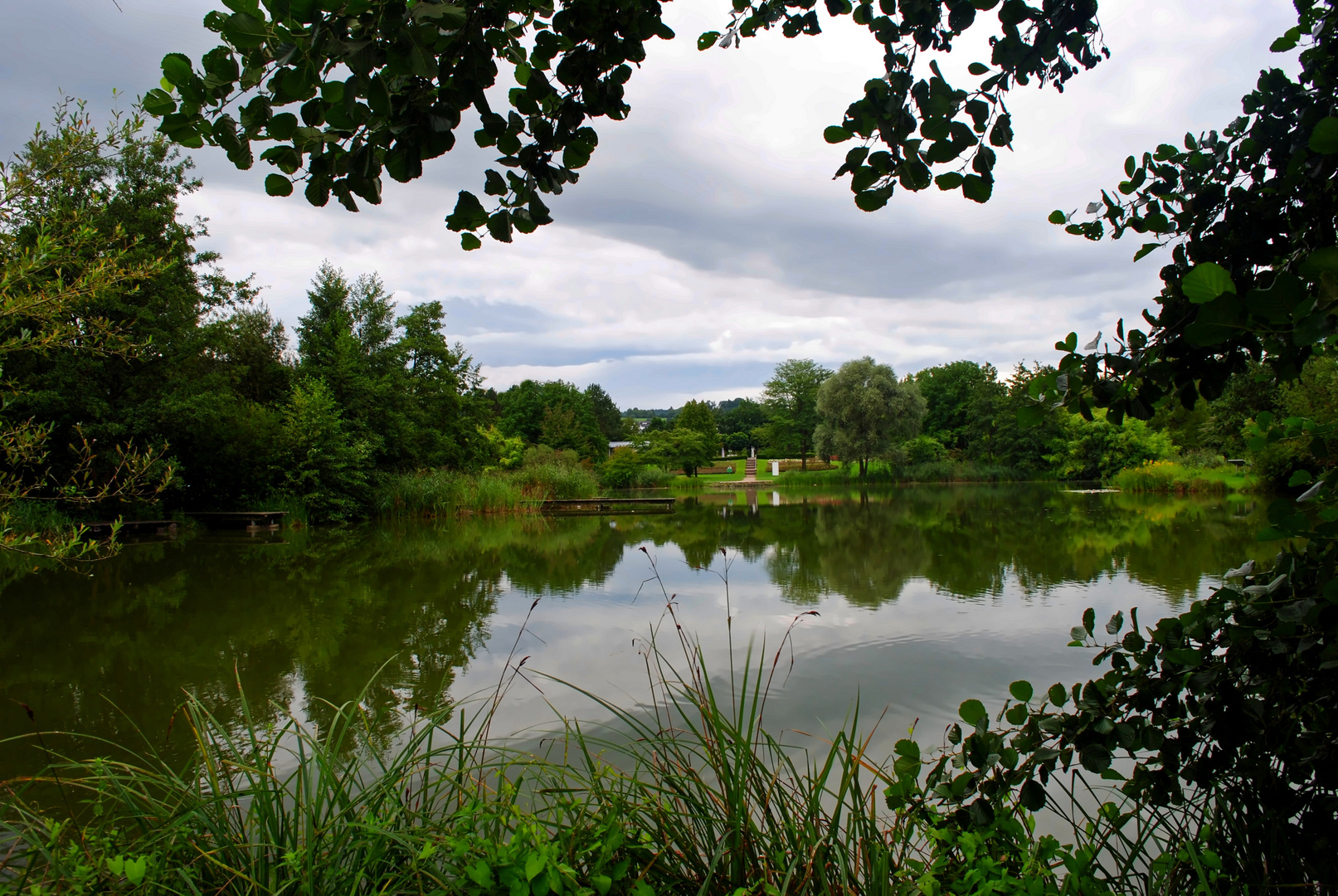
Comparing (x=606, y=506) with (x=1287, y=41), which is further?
(x=606, y=506)

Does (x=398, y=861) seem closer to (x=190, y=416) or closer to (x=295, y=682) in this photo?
(x=295, y=682)

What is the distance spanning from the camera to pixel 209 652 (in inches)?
193

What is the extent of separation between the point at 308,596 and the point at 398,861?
6.34 m

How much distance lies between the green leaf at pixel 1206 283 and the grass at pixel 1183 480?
2220 centimetres

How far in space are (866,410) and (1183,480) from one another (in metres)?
11.6

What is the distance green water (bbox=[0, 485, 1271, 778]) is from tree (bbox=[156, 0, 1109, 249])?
1.38m

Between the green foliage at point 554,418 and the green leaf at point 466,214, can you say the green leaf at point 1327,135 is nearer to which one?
the green leaf at point 466,214

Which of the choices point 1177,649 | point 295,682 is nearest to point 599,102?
point 1177,649

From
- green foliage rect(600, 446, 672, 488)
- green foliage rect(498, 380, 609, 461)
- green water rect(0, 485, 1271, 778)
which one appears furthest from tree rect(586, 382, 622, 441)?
green water rect(0, 485, 1271, 778)

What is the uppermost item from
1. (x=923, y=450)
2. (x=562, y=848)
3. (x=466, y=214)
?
(x=466, y=214)

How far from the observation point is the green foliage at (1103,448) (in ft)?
84.1

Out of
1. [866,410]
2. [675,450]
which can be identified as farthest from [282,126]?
[675,450]

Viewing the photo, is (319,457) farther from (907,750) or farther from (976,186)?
(976,186)

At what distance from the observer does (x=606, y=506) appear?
822 inches
